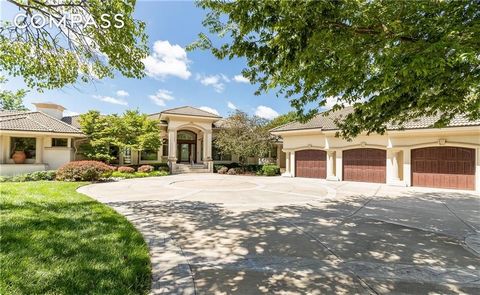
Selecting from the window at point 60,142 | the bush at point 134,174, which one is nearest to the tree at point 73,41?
the bush at point 134,174

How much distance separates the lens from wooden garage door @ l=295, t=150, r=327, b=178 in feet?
70.6

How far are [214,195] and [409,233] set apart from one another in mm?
7861

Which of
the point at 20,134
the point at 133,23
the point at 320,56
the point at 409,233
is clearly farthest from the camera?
the point at 20,134

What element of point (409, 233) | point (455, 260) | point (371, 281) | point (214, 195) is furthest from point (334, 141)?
point (371, 281)

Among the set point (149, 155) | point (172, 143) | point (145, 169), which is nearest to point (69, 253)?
point (145, 169)

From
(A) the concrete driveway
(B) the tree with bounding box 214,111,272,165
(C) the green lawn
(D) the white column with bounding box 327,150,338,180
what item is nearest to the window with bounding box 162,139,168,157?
(B) the tree with bounding box 214,111,272,165

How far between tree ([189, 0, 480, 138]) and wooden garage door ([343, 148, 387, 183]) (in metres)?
14.0

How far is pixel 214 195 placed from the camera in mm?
12047

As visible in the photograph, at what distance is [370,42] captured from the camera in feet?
15.1

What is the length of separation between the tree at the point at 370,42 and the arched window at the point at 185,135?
24161mm

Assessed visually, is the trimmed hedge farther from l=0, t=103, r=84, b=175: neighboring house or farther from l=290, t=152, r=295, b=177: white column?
l=290, t=152, r=295, b=177: white column

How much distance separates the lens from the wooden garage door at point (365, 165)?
18.1 m

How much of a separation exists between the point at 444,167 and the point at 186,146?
77.1 ft

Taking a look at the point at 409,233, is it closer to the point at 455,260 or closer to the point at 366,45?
the point at 455,260
